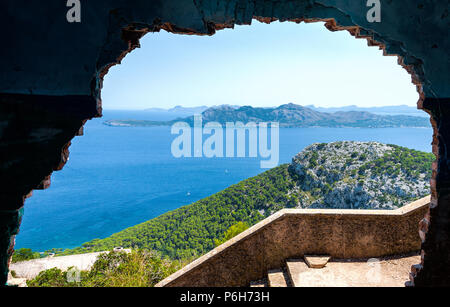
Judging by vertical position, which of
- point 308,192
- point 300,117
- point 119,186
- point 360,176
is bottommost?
point 119,186

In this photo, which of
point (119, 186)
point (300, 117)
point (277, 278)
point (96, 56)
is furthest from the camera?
point (300, 117)

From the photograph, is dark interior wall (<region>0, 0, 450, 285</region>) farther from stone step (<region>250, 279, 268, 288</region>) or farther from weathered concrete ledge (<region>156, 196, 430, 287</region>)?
stone step (<region>250, 279, 268, 288</region>)

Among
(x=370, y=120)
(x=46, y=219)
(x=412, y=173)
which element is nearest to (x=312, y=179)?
(x=412, y=173)

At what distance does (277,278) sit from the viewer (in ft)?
13.5

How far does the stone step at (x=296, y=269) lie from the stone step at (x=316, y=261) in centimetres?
7

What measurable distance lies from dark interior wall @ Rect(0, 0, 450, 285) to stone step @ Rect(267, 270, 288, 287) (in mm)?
1902

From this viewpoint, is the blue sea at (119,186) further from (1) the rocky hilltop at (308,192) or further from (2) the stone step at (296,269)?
(2) the stone step at (296,269)

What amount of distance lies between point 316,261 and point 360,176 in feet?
89.9

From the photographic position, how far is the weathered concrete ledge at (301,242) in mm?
4250

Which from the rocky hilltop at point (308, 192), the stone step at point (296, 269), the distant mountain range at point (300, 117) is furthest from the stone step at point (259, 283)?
the distant mountain range at point (300, 117)

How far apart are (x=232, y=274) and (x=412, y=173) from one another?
88.4 ft

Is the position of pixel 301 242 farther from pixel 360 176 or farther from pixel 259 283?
pixel 360 176

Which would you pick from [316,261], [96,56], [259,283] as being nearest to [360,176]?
[316,261]

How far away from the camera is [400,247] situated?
444cm
